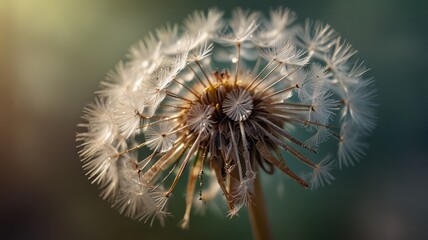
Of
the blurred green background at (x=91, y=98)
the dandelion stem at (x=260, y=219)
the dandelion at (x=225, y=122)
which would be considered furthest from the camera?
the blurred green background at (x=91, y=98)

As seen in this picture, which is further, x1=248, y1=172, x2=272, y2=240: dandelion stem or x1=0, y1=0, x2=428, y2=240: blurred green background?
x1=0, y1=0, x2=428, y2=240: blurred green background

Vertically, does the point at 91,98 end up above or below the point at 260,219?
above

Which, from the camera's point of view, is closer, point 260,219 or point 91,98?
point 260,219

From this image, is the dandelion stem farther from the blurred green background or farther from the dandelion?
the blurred green background

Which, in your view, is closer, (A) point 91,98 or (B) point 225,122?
(B) point 225,122

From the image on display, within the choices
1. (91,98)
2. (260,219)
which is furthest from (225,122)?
(91,98)

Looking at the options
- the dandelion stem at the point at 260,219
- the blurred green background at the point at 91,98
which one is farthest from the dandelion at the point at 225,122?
the blurred green background at the point at 91,98

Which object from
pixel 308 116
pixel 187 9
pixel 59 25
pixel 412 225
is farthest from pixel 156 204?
pixel 59 25

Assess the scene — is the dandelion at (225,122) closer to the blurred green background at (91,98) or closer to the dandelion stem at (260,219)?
the dandelion stem at (260,219)

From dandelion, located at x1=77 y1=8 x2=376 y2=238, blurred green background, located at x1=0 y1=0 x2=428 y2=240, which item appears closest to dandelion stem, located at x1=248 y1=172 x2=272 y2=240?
dandelion, located at x1=77 y1=8 x2=376 y2=238

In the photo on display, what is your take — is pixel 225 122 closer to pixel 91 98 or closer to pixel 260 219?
pixel 260 219
